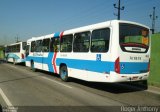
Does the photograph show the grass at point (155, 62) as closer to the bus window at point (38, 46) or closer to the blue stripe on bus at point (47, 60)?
the blue stripe on bus at point (47, 60)

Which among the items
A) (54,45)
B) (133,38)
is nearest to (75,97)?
(133,38)

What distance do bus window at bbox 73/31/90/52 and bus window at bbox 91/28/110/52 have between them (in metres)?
0.47

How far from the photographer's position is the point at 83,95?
9758mm

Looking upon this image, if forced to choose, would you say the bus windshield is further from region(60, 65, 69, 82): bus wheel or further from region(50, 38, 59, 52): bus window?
region(50, 38, 59, 52): bus window

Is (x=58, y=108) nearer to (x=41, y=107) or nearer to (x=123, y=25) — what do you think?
(x=41, y=107)

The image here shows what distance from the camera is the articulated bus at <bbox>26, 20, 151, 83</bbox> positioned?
9750 millimetres

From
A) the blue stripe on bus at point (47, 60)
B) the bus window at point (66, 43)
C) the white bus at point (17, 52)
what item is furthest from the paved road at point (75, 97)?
the white bus at point (17, 52)

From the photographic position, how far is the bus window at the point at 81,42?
11495mm

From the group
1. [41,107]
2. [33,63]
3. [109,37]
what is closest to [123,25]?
[109,37]

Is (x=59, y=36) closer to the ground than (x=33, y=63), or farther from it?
farther from it

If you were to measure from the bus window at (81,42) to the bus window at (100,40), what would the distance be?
18.7 inches

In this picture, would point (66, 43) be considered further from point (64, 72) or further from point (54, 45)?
point (54, 45)

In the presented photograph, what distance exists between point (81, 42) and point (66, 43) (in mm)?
1845

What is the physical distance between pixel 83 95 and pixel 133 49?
9.21 feet
